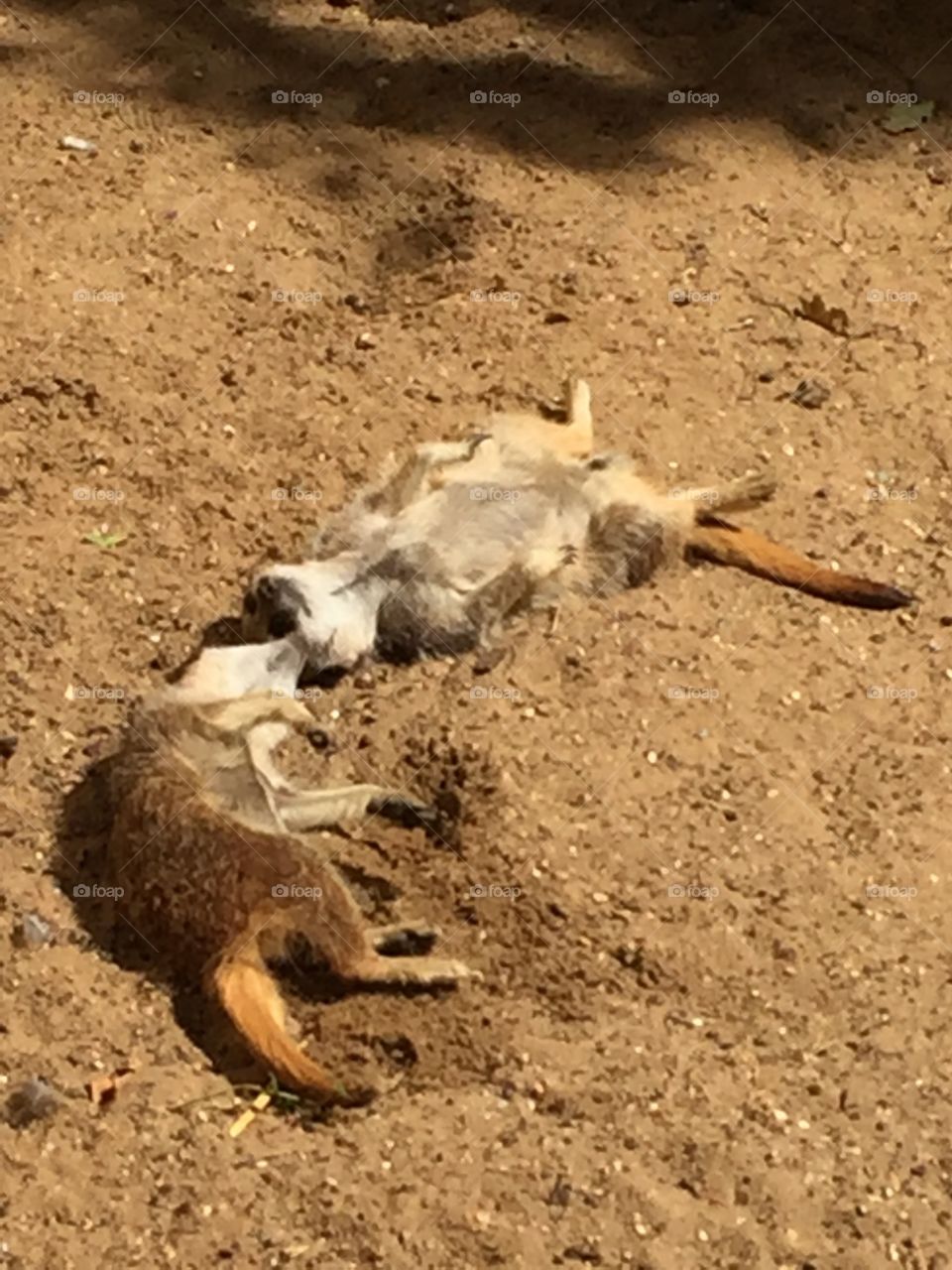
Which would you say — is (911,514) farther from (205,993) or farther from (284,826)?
(205,993)

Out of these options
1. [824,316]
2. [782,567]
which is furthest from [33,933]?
[824,316]

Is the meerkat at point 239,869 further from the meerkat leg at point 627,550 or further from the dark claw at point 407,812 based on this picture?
the meerkat leg at point 627,550

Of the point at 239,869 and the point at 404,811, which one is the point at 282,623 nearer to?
the point at 404,811

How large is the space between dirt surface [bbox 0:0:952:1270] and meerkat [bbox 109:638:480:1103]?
0.06 meters

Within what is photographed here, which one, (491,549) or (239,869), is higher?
(491,549)

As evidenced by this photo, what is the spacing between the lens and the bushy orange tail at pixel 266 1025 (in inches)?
88.2

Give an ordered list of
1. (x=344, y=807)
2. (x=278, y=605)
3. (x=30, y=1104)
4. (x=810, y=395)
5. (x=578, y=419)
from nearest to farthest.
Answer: (x=30, y=1104) → (x=344, y=807) → (x=278, y=605) → (x=578, y=419) → (x=810, y=395)

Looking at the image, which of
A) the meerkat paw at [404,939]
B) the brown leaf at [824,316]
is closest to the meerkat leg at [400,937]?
the meerkat paw at [404,939]

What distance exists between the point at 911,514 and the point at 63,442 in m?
1.54

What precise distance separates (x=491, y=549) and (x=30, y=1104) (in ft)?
3.90

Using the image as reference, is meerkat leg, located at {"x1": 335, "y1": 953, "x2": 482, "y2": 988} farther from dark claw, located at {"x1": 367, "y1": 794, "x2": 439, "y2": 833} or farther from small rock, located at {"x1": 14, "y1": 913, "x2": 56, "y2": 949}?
small rock, located at {"x1": 14, "y1": 913, "x2": 56, "y2": 949}

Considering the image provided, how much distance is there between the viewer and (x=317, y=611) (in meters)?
2.81

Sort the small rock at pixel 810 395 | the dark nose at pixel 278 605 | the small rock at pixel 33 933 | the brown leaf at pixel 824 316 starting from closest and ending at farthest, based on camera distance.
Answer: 1. the small rock at pixel 33 933
2. the dark nose at pixel 278 605
3. the small rock at pixel 810 395
4. the brown leaf at pixel 824 316

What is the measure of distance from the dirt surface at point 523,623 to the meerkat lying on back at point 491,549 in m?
0.06
